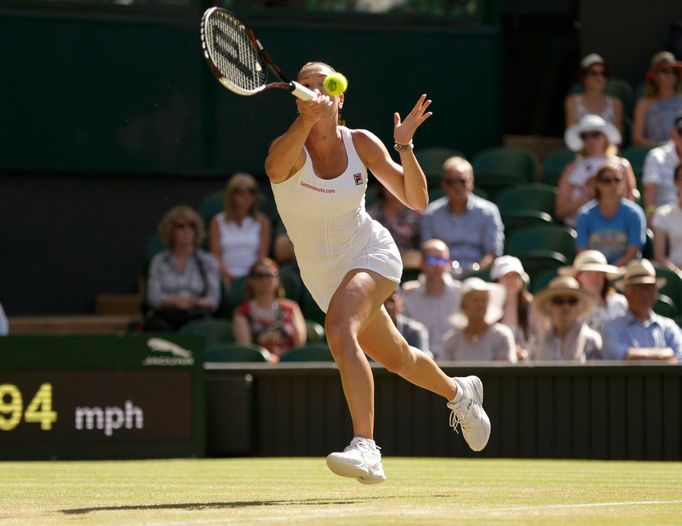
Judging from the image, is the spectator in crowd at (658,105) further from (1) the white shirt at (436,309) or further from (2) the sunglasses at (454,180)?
(1) the white shirt at (436,309)

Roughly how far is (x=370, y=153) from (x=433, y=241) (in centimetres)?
411

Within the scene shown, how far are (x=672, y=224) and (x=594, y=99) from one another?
210 cm

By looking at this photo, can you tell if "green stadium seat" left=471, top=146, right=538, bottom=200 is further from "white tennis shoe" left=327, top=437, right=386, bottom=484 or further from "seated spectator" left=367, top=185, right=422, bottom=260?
"white tennis shoe" left=327, top=437, right=386, bottom=484

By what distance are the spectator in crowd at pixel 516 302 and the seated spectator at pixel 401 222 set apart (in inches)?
47.5

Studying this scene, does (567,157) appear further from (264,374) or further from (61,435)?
(61,435)

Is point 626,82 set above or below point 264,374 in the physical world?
above

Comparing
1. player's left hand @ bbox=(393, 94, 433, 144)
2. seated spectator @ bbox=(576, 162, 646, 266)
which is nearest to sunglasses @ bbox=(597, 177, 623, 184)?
seated spectator @ bbox=(576, 162, 646, 266)

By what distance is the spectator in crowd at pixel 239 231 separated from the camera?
11219 millimetres

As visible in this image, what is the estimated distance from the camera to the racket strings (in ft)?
18.8

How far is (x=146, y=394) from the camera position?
9.20 meters

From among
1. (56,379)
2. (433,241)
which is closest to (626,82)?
(433,241)

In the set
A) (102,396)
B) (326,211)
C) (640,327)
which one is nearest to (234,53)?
(326,211)

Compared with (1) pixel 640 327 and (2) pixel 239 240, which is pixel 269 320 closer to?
(2) pixel 239 240

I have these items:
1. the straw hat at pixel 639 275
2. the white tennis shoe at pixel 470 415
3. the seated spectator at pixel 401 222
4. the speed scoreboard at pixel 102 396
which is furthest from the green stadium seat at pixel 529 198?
the white tennis shoe at pixel 470 415
